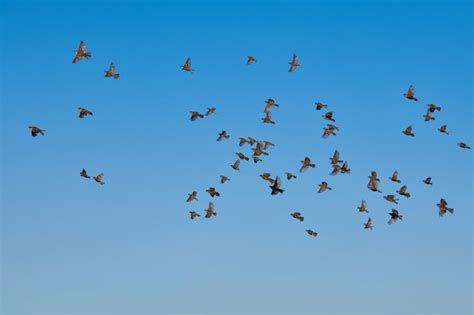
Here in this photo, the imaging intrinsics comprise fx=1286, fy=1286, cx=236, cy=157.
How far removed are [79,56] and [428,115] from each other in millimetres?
29714

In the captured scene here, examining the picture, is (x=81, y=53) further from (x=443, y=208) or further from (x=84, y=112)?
(x=443, y=208)

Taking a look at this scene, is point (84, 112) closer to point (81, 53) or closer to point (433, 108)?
point (81, 53)

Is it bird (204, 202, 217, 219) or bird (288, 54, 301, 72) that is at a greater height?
bird (288, 54, 301, 72)

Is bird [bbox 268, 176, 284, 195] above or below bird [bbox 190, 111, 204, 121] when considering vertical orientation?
below

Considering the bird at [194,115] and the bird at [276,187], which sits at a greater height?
the bird at [194,115]

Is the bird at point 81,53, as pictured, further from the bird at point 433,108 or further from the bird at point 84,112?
the bird at point 433,108

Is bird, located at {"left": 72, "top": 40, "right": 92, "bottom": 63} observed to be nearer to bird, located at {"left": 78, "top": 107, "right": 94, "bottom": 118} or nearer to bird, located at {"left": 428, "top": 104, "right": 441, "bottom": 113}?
bird, located at {"left": 78, "top": 107, "right": 94, "bottom": 118}

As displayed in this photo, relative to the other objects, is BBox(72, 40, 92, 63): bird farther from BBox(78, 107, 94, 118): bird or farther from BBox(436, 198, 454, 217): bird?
BBox(436, 198, 454, 217): bird

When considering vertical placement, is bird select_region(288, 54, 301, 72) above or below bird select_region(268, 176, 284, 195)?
above

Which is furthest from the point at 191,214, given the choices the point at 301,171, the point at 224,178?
the point at 301,171

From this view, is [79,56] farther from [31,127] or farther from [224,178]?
[224,178]

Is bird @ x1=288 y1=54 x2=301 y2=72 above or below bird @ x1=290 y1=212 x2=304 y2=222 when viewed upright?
above

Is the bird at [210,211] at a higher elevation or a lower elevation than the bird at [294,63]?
lower

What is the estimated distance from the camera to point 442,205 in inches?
4254
